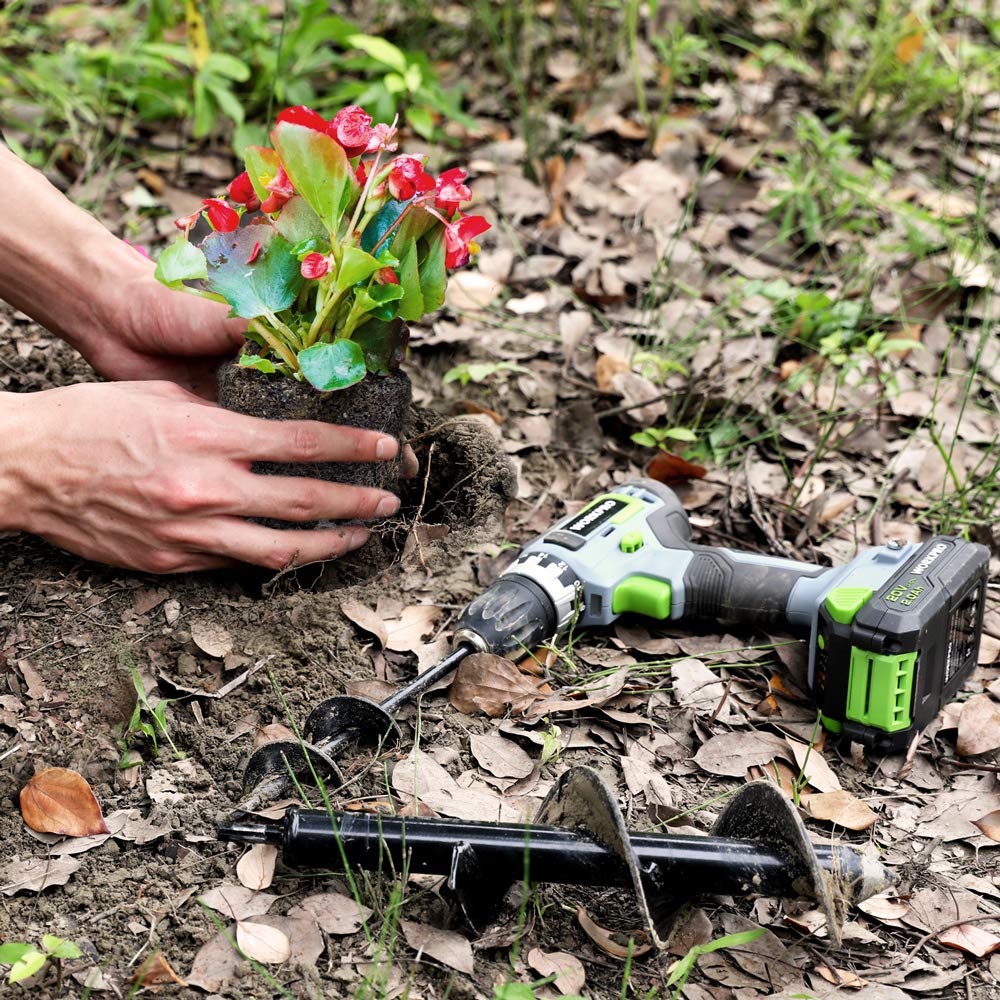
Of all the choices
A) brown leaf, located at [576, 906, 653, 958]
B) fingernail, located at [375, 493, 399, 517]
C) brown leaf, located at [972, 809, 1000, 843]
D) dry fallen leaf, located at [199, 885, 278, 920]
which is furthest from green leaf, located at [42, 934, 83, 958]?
brown leaf, located at [972, 809, 1000, 843]

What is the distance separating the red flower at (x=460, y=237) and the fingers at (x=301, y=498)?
17.5 inches

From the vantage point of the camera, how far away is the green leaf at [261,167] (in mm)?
1786

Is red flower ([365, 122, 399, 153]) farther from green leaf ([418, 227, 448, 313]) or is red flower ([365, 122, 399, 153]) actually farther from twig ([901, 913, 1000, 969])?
twig ([901, 913, 1000, 969])

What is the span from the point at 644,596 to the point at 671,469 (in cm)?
48

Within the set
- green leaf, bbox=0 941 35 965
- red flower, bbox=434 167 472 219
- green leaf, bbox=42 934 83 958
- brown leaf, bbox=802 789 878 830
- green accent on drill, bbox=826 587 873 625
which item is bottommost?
brown leaf, bbox=802 789 878 830

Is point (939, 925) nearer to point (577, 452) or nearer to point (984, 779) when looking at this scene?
point (984, 779)

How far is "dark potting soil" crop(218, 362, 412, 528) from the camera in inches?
74.1

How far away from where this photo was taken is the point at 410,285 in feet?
5.95

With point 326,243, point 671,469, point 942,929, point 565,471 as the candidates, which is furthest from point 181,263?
point 942,929

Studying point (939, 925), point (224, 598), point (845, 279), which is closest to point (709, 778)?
point (939, 925)

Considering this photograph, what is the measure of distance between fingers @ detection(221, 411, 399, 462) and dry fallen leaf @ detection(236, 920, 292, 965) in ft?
2.50

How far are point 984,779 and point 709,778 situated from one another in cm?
47

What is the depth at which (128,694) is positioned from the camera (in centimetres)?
182

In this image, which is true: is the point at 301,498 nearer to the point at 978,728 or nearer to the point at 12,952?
the point at 12,952
